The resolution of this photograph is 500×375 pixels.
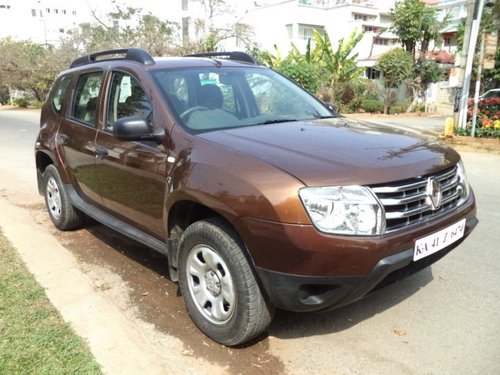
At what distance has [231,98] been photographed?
3.79 metres

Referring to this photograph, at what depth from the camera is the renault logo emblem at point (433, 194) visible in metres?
2.82

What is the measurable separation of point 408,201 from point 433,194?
263 millimetres

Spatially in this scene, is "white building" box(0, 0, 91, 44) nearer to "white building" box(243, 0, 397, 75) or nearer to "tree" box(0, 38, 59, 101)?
"tree" box(0, 38, 59, 101)

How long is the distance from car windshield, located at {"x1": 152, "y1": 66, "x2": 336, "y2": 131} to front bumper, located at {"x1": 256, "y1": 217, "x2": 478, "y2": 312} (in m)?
1.25

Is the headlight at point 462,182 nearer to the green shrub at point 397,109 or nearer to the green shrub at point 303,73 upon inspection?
the green shrub at point 303,73

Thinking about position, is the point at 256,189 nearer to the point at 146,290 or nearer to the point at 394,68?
the point at 146,290

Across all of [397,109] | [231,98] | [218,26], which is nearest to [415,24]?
[397,109]

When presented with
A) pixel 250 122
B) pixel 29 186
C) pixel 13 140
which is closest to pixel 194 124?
pixel 250 122

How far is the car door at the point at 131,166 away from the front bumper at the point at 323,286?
1123 mm

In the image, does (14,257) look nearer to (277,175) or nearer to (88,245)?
(88,245)

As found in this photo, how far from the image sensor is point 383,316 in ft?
11.1

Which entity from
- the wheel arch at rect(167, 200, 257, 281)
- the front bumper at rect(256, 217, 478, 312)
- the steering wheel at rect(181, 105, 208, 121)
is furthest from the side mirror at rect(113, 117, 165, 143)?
the front bumper at rect(256, 217, 478, 312)

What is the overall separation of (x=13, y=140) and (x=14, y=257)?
11.8 metres

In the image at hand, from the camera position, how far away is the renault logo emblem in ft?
9.24
